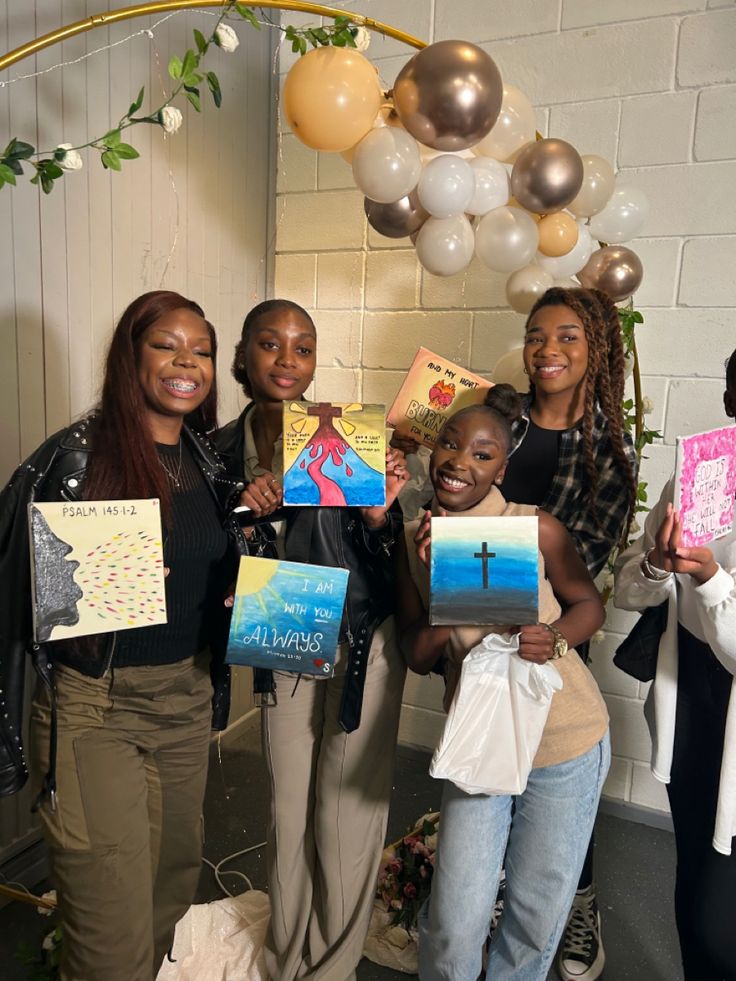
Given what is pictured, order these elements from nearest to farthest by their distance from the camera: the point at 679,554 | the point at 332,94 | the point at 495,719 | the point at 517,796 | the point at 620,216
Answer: the point at 679,554
the point at 495,719
the point at 517,796
the point at 332,94
the point at 620,216

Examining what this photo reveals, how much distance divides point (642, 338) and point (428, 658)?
4.86 ft

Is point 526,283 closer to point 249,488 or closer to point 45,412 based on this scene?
point 249,488

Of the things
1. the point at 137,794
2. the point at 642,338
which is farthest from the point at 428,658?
the point at 642,338

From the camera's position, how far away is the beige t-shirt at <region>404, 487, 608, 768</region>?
126 centimetres

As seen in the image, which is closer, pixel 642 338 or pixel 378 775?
pixel 378 775

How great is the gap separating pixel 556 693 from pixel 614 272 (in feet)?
3.89

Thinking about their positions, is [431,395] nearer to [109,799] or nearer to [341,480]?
[341,480]

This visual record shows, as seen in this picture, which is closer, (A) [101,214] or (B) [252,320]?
(B) [252,320]

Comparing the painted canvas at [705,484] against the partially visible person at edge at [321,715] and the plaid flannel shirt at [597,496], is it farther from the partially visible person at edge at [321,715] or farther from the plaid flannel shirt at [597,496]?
the partially visible person at edge at [321,715]

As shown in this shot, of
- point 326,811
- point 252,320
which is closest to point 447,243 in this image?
point 252,320

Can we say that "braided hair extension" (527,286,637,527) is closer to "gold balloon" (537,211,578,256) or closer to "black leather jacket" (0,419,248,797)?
"gold balloon" (537,211,578,256)

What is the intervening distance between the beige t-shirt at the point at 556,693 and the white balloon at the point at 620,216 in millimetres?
1073

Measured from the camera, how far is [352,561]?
141cm

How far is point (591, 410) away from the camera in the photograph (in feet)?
4.87
